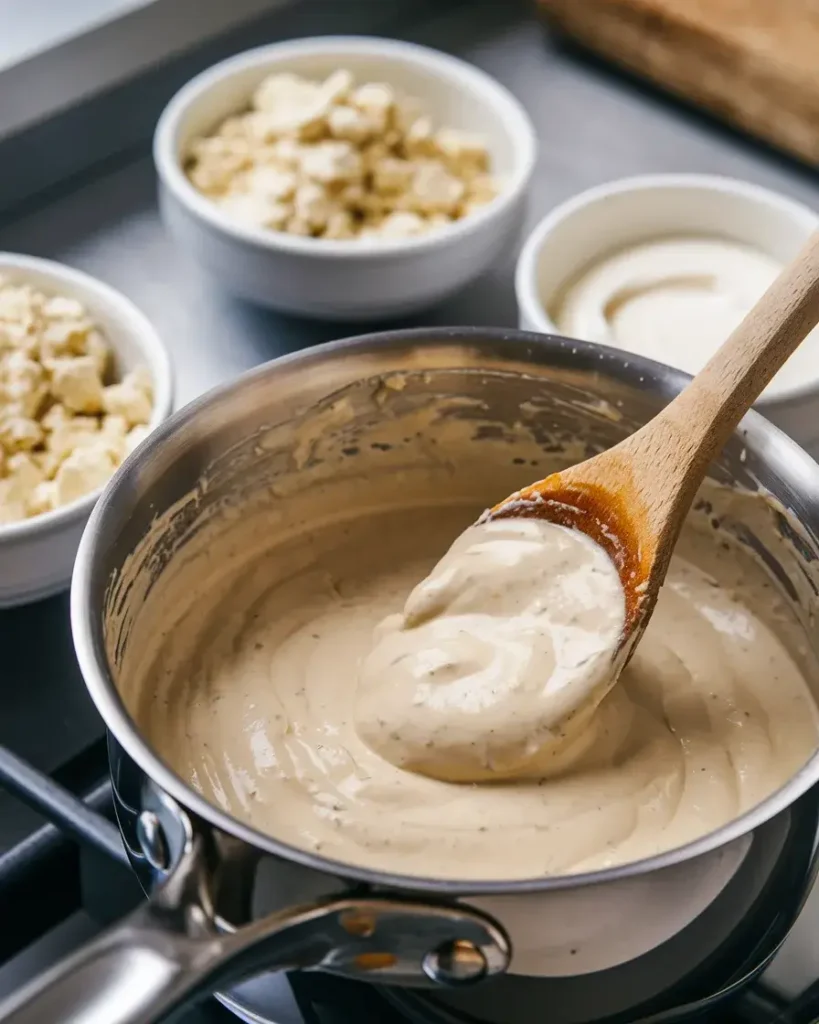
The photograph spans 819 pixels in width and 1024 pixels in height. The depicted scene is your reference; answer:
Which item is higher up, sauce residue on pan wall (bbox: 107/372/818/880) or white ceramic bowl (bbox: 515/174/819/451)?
white ceramic bowl (bbox: 515/174/819/451)

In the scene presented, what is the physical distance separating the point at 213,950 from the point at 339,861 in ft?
0.19

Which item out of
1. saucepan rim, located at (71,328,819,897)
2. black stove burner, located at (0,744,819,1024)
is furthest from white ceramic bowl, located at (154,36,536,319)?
black stove burner, located at (0,744,819,1024)

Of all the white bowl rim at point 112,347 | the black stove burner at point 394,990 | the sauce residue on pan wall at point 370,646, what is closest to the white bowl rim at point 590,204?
the sauce residue on pan wall at point 370,646

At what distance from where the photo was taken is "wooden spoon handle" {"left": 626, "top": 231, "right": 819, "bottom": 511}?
64cm

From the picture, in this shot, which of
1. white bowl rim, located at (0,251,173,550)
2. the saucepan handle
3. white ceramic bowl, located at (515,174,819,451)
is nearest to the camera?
the saucepan handle

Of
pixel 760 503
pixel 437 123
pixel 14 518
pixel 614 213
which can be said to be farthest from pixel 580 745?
pixel 437 123

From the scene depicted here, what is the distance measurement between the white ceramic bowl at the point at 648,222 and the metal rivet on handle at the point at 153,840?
0.52 m

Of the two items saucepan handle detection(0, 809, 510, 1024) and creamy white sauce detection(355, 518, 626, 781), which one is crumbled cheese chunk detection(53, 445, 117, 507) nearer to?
creamy white sauce detection(355, 518, 626, 781)

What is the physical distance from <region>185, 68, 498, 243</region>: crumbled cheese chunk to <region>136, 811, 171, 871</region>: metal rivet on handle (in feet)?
1.77

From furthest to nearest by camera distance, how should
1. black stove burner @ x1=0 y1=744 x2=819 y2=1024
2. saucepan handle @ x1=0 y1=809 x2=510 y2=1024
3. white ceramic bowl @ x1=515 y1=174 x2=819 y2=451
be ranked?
white ceramic bowl @ x1=515 y1=174 x2=819 y2=451
black stove burner @ x1=0 y1=744 x2=819 y2=1024
saucepan handle @ x1=0 y1=809 x2=510 y2=1024

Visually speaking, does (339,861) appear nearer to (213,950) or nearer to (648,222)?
(213,950)

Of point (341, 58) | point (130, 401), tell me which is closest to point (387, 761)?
point (130, 401)

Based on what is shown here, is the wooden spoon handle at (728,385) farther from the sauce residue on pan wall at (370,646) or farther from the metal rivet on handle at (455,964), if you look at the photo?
the metal rivet on handle at (455,964)

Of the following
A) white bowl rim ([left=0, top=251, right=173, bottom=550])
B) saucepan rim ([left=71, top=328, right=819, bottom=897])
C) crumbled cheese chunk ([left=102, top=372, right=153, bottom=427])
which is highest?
saucepan rim ([left=71, top=328, right=819, bottom=897])
